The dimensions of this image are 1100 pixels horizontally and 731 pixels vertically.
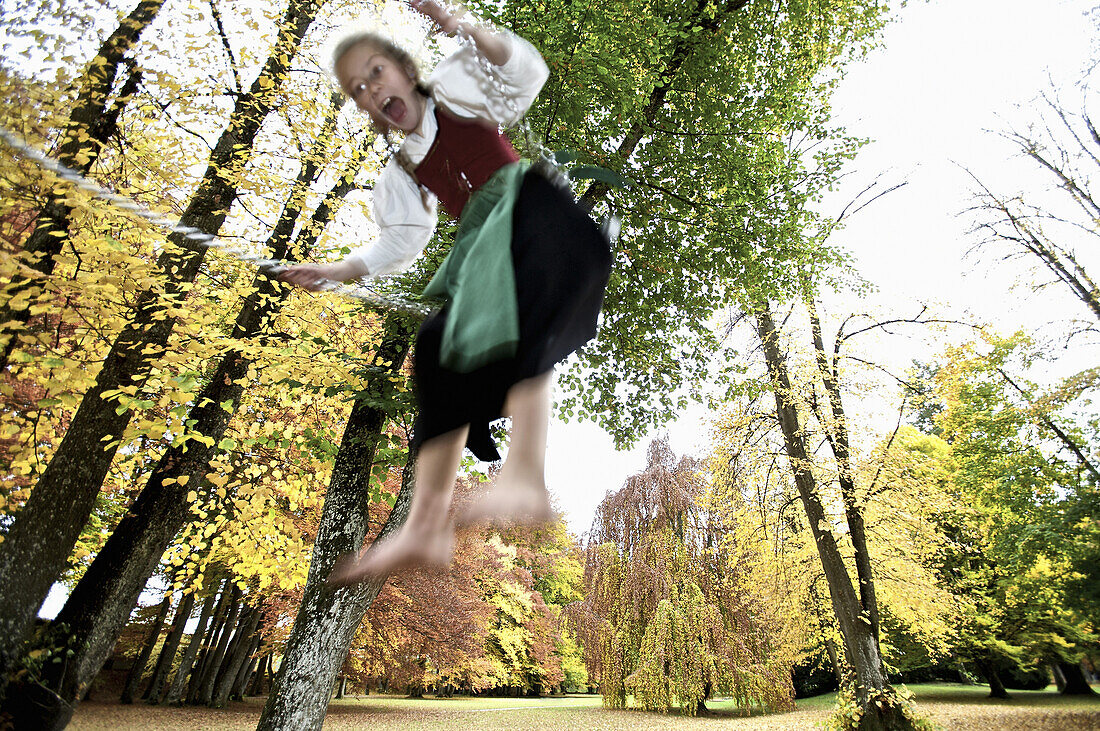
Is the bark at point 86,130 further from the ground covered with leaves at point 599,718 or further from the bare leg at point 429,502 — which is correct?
the ground covered with leaves at point 599,718

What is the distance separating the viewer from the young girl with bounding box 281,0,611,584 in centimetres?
162

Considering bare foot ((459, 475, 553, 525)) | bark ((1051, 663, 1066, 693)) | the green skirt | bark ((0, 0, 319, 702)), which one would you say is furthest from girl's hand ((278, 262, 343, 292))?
bark ((1051, 663, 1066, 693))

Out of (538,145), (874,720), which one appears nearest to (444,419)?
(538,145)

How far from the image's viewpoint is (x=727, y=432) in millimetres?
12109

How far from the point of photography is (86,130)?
15.1ft

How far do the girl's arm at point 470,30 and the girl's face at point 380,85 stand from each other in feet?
0.78

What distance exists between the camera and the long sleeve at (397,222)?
216 centimetres

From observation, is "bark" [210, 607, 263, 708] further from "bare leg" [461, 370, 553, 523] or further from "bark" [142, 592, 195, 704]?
"bare leg" [461, 370, 553, 523]

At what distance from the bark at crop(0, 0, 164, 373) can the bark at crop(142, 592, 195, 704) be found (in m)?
14.4

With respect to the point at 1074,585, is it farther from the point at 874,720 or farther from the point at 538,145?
the point at 538,145

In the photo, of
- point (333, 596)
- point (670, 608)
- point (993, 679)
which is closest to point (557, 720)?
point (670, 608)

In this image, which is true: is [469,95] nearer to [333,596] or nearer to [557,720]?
[333,596]

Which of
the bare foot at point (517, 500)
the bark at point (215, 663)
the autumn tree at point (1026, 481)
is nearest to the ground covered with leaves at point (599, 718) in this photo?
the bark at point (215, 663)

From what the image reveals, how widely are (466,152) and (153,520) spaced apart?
5590 millimetres
